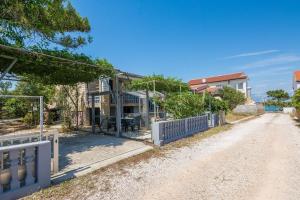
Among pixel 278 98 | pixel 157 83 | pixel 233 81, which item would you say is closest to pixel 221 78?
pixel 233 81

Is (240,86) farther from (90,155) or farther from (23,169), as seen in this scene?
(23,169)

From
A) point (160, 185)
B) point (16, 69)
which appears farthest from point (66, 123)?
point (160, 185)

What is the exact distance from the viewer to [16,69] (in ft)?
25.8

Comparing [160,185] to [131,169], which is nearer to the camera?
[160,185]

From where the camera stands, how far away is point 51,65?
25.2 ft

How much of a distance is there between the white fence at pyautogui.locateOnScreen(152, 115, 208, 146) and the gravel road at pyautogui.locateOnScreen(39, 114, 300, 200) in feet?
4.97

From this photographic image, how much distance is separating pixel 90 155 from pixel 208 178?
4.03 meters

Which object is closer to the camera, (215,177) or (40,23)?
(215,177)

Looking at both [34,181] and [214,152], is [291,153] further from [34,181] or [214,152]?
[34,181]

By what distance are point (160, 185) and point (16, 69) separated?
7068 millimetres

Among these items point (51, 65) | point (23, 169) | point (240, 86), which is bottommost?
point (23, 169)

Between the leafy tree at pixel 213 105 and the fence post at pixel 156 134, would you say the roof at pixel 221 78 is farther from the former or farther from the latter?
the fence post at pixel 156 134

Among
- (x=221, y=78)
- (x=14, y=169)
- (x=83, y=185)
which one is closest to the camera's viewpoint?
(x=14, y=169)

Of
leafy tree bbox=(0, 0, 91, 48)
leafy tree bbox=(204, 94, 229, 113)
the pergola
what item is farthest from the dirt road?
leafy tree bbox=(204, 94, 229, 113)
